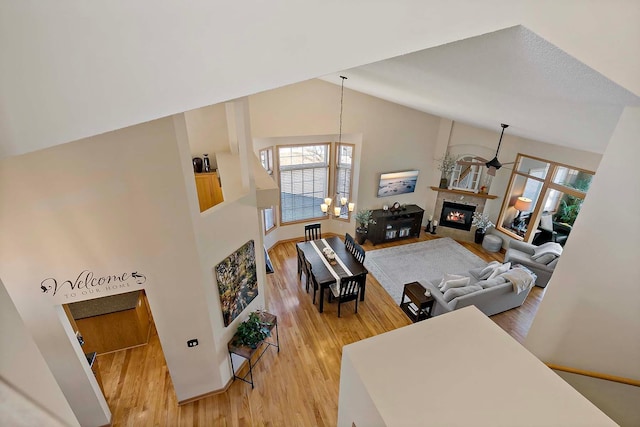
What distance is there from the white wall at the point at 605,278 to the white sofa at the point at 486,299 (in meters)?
2.32

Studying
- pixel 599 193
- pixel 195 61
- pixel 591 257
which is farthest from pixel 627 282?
pixel 195 61

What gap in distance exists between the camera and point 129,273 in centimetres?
331

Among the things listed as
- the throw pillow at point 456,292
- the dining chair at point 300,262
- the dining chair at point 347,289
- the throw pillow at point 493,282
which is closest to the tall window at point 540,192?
the throw pillow at point 493,282

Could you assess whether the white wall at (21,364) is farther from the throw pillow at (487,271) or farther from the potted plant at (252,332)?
the throw pillow at (487,271)

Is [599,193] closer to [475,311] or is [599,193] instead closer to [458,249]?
[475,311]

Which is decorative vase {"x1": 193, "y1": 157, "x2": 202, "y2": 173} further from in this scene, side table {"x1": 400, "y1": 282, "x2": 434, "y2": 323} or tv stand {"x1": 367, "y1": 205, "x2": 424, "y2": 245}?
tv stand {"x1": 367, "y1": 205, "x2": 424, "y2": 245}

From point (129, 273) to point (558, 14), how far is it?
4.02 meters

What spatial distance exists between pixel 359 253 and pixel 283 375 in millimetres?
2850

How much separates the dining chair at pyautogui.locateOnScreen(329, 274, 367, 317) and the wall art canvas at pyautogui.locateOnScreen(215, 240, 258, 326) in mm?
1734

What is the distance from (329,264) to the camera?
6.29 metres

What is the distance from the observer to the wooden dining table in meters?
5.91

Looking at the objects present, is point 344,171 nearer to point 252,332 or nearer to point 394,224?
point 394,224

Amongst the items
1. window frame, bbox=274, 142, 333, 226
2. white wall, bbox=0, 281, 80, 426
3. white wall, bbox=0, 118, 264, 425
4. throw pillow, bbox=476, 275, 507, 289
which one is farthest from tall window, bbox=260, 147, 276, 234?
white wall, bbox=0, 281, 80, 426

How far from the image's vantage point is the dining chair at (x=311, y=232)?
7.71 meters
